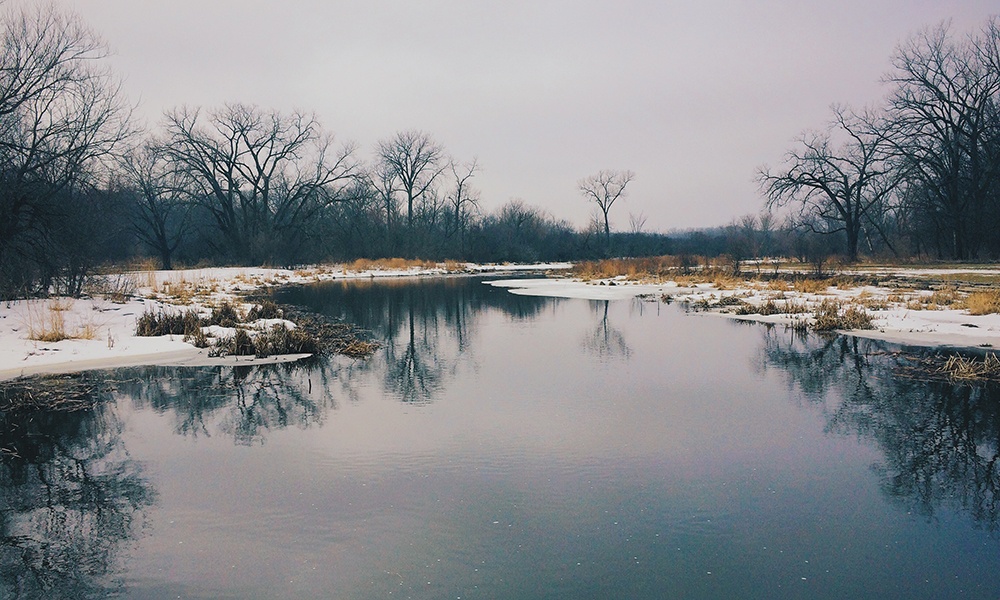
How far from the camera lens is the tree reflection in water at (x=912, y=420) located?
536cm

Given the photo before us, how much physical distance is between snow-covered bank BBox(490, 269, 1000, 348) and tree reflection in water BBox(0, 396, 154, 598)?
13152 millimetres

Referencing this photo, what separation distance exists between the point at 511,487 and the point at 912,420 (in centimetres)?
496

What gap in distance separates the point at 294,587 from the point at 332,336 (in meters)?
10.9

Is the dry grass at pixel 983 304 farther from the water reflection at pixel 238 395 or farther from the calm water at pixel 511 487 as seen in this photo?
the water reflection at pixel 238 395

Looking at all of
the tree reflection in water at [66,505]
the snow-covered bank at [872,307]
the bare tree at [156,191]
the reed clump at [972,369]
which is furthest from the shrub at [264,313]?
the bare tree at [156,191]

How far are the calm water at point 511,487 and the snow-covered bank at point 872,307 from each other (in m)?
3.59

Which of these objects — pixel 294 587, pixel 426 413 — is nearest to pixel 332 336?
pixel 426 413

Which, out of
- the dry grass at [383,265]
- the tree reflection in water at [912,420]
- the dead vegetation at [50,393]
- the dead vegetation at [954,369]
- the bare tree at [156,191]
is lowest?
the tree reflection in water at [912,420]

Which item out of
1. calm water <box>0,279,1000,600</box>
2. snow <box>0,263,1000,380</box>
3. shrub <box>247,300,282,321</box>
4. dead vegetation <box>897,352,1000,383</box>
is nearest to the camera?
calm water <box>0,279,1000,600</box>

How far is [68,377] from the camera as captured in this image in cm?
1018

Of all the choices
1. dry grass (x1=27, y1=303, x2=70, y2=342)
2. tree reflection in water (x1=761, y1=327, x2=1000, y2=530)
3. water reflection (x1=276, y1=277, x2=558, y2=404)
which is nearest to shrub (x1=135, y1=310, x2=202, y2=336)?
dry grass (x1=27, y1=303, x2=70, y2=342)

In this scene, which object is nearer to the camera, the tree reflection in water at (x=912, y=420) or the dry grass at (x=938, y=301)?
the tree reflection in water at (x=912, y=420)

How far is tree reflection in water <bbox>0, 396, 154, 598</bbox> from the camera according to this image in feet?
13.6

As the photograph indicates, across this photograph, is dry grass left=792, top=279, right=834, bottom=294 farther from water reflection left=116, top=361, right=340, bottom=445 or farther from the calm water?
water reflection left=116, top=361, right=340, bottom=445
